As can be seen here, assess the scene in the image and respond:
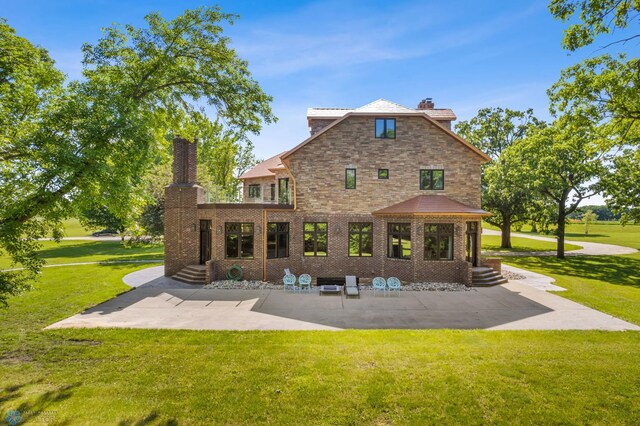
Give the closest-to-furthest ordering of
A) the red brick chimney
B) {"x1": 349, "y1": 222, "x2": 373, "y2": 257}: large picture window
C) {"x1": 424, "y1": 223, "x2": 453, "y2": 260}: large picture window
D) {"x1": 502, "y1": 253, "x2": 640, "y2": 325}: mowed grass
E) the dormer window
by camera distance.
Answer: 1. {"x1": 502, "y1": 253, "x2": 640, "y2": 325}: mowed grass
2. {"x1": 424, "y1": 223, "x2": 453, "y2": 260}: large picture window
3. the dormer window
4. {"x1": 349, "y1": 222, "x2": 373, "y2": 257}: large picture window
5. the red brick chimney

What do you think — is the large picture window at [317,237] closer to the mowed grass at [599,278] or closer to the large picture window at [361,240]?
the large picture window at [361,240]

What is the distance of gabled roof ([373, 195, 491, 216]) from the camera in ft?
58.1

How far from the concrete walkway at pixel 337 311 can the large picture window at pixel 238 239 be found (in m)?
2.80

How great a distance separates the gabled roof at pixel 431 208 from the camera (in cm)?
1772

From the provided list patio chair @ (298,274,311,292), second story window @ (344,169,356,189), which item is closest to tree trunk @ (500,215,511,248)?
second story window @ (344,169,356,189)

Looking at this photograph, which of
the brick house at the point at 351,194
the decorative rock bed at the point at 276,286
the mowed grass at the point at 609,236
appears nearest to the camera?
the decorative rock bed at the point at 276,286

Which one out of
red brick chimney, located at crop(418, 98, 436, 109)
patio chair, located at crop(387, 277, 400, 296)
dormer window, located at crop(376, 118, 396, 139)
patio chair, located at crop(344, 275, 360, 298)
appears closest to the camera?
patio chair, located at crop(344, 275, 360, 298)

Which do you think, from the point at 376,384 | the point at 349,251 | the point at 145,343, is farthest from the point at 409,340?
the point at 349,251

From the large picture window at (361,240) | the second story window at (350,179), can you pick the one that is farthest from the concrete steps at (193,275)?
the second story window at (350,179)

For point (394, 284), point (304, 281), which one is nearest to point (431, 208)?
point (394, 284)

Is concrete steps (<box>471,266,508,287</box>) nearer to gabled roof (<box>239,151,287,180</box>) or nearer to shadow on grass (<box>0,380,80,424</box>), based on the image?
gabled roof (<box>239,151,287,180</box>)

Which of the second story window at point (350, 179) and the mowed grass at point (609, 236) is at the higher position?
the second story window at point (350, 179)

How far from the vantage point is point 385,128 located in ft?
64.1

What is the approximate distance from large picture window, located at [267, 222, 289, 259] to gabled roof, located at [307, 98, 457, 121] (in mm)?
8110
